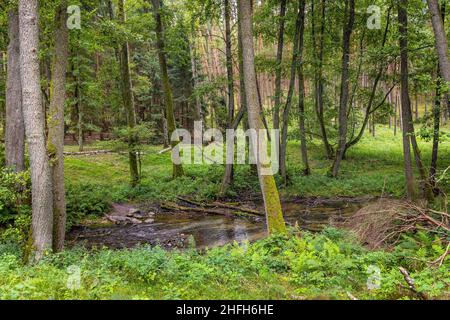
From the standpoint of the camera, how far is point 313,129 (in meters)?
26.8

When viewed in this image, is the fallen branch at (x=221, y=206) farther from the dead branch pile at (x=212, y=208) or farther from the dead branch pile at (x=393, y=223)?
the dead branch pile at (x=393, y=223)

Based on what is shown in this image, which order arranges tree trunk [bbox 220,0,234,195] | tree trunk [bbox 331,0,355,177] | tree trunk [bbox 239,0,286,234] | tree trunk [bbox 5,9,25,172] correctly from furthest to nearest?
tree trunk [bbox 331,0,355,177] < tree trunk [bbox 220,0,234,195] < tree trunk [bbox 5,9,25,172] < tree trunk [bbox 239,0,286,234]

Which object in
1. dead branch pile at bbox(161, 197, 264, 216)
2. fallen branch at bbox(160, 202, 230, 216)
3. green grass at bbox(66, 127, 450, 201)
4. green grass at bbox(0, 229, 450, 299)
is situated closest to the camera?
green grass at bbox(0, 229, 450, 299)

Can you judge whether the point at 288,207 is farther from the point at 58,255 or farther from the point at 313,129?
the point at 313,129

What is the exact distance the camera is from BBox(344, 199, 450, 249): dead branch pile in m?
7.23

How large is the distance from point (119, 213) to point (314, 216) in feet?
24.8

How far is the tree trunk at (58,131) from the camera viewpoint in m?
7.84

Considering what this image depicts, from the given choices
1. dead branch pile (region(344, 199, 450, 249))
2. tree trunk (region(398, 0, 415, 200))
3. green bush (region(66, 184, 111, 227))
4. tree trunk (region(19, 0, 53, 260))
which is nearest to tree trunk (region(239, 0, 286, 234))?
dead branch pile (region(344, 199, 450, 249))

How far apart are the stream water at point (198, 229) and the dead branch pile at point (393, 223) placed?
2.17 meters

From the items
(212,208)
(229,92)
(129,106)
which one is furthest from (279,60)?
(129,106)

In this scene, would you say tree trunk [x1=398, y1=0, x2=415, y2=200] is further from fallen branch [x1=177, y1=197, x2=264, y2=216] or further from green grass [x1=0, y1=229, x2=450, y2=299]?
green grass [x1=0, y1=229, x2=450, y2=299]

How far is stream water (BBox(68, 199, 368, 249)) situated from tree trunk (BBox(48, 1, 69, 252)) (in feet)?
8.45

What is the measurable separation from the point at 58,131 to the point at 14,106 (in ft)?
10.6

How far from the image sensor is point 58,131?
801cm
